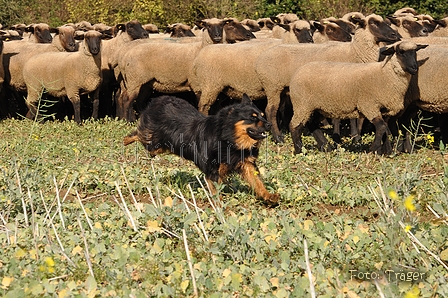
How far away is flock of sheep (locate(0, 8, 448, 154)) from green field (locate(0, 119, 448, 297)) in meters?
1.44

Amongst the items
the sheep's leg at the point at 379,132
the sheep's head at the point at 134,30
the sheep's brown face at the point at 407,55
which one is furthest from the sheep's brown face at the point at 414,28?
the sheep's leg at the point at 379,132

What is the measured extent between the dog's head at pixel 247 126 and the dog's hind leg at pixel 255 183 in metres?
0.20

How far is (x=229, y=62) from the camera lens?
13688 millimetres

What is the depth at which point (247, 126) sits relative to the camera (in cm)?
697

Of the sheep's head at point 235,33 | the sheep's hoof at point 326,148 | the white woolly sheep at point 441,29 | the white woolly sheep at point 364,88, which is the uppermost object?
the white woolly sheep at point 364,88

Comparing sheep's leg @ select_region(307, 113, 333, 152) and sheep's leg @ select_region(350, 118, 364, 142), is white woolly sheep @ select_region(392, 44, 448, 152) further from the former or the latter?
sheep's leg @ select_region(350, 118, 364, 142)

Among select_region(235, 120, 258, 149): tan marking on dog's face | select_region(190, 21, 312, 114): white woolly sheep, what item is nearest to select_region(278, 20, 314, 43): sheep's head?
select_region(190, 21, 312, 114): white woolly sheep

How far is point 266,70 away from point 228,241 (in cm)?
754

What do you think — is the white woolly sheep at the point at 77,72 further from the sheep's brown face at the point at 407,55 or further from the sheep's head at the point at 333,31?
the sheep's brown face at the point at 407,55

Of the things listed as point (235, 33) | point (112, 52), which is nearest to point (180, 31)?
point (112, 52)

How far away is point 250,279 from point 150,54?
35.4ft

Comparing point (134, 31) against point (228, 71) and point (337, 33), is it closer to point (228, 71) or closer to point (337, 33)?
point (337, 33)

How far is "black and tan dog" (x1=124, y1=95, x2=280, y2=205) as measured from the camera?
23.0ft

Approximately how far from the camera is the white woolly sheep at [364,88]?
10508 mm
